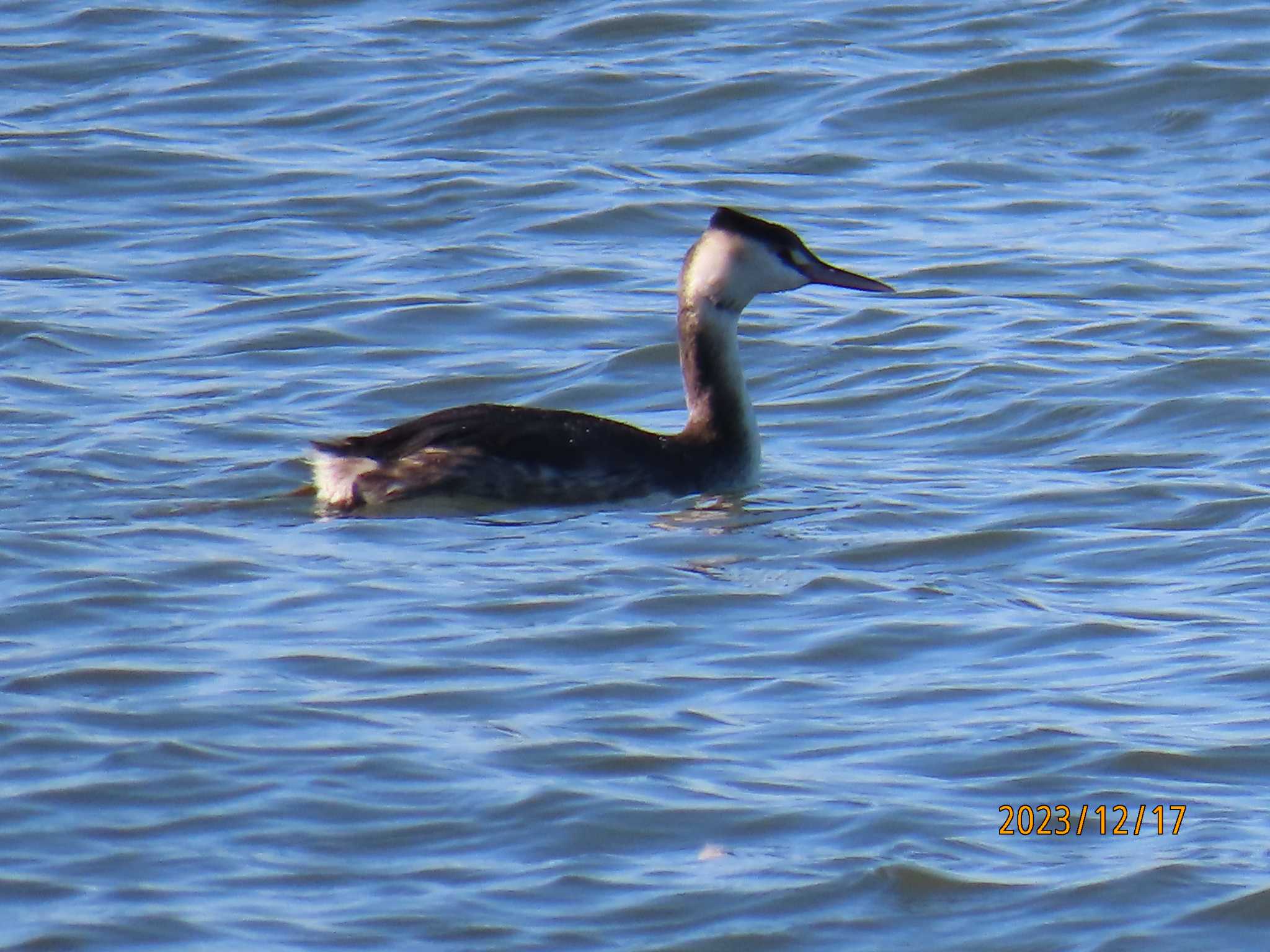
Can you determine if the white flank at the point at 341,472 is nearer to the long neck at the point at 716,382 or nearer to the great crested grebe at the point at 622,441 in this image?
the great crested grebe at the point at 622,441

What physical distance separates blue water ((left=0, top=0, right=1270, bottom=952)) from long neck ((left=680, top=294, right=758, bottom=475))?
21 centimetres

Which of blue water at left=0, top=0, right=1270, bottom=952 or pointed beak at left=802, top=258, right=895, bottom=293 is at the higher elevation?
pointed beak at left=802, top=258, right=895, bottom=293

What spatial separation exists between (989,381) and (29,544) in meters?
3.69

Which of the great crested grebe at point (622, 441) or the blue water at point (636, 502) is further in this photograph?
the great crested grebe at point (622, 441)

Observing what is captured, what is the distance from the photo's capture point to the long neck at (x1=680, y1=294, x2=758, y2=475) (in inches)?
351

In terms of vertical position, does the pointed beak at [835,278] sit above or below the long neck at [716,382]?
above

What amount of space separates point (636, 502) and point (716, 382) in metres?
0.62
